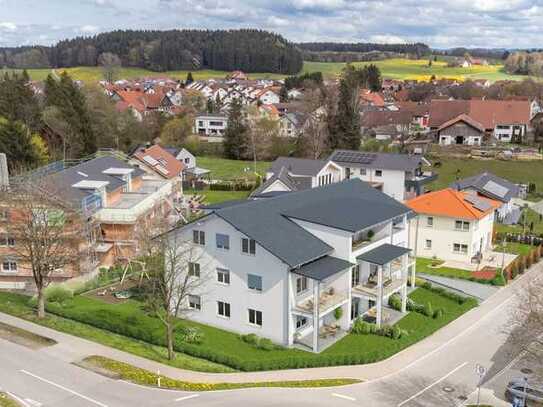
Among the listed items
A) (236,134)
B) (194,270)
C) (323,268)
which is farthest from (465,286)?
(236,134)

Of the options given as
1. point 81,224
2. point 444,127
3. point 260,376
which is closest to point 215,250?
point 260,376

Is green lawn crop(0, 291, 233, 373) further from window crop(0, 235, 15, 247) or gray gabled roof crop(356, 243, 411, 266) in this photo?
gray gabled roof crop(356, 243, 411, 266)

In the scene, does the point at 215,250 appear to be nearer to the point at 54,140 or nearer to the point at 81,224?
the point at 81,224

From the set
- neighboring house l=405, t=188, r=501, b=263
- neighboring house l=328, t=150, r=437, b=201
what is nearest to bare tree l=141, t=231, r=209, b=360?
neighboring house l=405, t=188, r=501, b=263

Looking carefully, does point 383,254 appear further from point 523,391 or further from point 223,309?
point 523,391

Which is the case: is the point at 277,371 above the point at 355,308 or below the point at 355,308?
below

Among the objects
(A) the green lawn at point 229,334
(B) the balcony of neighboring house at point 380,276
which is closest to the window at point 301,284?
(A) the green lawn at point 229,334
